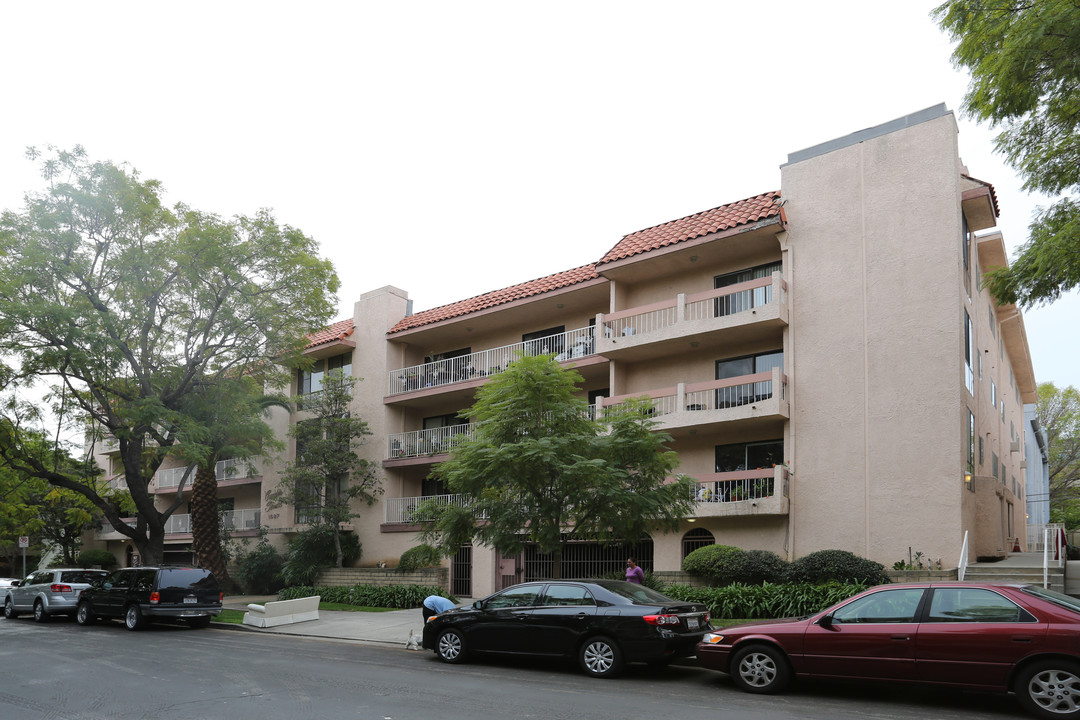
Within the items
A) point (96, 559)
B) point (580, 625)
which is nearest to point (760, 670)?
point (580, 625)

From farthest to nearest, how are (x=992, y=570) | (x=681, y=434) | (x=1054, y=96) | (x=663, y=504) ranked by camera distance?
1. (x=681, y=434)
2. (x=992, y=570)
3. (x=663, y=504)
4. (x=1054, y=96)

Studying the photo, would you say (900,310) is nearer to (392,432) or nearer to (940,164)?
(940,164)

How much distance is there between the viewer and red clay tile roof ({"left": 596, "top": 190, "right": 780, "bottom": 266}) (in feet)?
72.1

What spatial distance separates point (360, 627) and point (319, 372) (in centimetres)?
1639

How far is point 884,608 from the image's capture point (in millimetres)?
9766

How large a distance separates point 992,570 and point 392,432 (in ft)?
64.9

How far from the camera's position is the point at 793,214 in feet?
71.5

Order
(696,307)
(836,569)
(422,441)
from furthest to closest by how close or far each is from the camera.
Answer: (422,441)
(696,307)
(836,569)

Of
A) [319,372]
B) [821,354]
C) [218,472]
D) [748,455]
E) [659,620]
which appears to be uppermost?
[319,372]

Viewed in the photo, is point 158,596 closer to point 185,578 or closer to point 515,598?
point 185,578

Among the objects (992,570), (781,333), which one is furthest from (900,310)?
(992,570)

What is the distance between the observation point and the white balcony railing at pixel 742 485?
20203 mm

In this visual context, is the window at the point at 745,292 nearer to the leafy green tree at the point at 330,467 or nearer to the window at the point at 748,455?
the window at the point at 748,455

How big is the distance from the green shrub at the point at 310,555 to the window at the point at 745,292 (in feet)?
49.6
